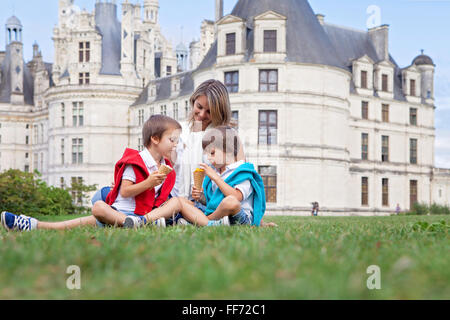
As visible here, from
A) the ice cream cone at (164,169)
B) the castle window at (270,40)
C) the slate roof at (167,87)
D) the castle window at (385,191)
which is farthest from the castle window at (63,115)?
the ice cream cone at (164,169)

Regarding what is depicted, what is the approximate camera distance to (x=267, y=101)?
120 feet

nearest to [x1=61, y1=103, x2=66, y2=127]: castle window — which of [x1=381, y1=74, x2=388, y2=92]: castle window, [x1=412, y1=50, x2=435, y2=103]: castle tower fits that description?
[x1=381, y1=74, x2=388, y2=92]: castle window

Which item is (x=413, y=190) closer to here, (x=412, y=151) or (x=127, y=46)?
(x=412, y=151)

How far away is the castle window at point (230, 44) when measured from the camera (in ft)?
121

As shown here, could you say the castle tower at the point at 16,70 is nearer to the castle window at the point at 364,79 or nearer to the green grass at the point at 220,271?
the castle window at the point at 364,79

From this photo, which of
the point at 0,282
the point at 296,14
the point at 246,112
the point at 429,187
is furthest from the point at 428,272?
the point at 429,187

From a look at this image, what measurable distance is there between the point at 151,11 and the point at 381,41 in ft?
110

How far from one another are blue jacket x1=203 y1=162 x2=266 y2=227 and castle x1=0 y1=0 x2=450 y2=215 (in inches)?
1128

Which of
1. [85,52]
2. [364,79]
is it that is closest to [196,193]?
[364,79]

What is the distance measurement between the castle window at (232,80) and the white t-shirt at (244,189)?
30.4 meters

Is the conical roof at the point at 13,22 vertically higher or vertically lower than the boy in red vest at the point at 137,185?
higher

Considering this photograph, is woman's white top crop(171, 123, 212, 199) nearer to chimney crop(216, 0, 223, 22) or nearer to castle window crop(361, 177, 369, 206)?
chimney crop(216, 0, 223, 22)

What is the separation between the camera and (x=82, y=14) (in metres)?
52.8
